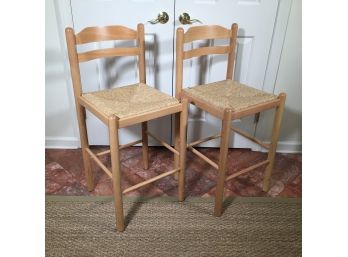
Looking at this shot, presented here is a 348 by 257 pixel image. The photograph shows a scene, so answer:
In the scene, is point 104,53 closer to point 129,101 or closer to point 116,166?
point 129,101

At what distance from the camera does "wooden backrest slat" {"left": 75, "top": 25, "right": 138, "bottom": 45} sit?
4.15 ft

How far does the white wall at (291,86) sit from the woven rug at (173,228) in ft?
1.81

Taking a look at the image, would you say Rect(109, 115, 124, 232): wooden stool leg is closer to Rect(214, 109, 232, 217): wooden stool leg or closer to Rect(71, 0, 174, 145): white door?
Rect(214, 109, 232, 217): wooden stool leg

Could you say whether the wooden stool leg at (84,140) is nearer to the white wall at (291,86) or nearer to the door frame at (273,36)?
the door frame at (273,36)

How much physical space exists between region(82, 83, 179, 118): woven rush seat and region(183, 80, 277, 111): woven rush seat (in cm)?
17

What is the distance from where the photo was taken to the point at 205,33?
57.5 inches

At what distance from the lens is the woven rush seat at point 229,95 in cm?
131

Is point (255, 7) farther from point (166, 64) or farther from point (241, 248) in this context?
point (241, 248)

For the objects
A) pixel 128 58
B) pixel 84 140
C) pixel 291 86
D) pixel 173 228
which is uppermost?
pixel 128 58

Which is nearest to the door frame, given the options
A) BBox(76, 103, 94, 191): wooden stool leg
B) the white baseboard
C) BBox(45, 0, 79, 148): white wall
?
BBox(45, 0, 79, 148): white wall

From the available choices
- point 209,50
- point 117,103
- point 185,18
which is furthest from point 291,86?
point 117,103

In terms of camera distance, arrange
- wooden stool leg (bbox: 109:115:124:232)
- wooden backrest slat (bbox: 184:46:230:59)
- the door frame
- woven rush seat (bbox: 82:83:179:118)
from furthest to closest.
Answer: the door frame → wooden backrest slat (bbox: 184:46:230:59) → woven rush seat (bbox: 82:83:179:118) → wooden stool leg (bbox: 109:115:124:232)

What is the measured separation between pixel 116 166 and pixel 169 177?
0.59 m

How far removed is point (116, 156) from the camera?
1155 mm
